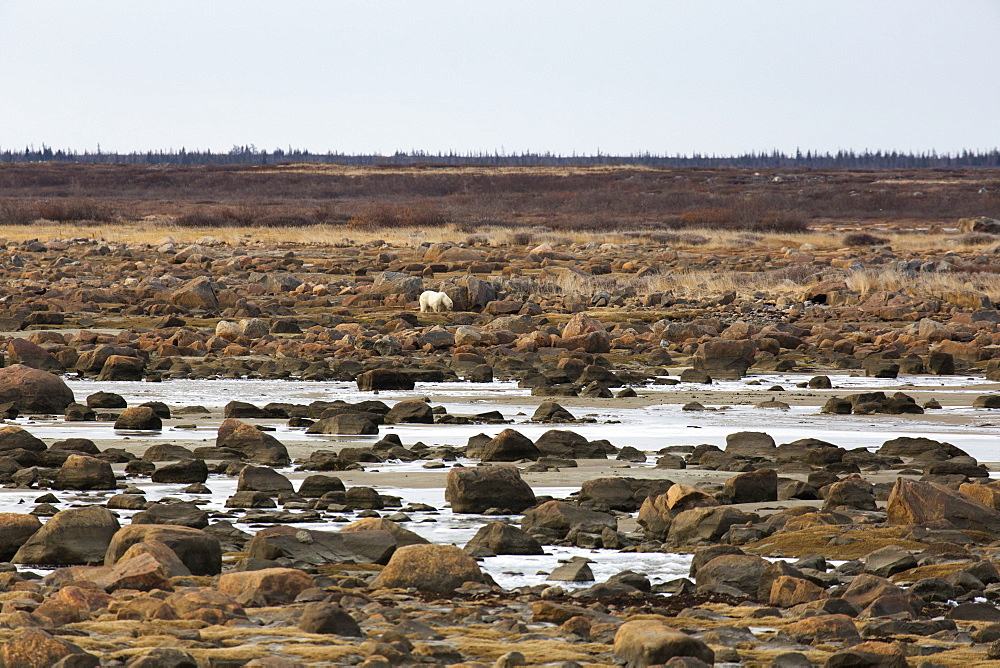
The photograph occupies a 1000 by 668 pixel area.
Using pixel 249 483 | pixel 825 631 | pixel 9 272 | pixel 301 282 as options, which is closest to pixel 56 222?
pixel 9 272

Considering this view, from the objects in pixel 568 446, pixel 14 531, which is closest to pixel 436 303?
pixel 568 446

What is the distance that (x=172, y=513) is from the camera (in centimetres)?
683

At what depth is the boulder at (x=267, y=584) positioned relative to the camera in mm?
5422

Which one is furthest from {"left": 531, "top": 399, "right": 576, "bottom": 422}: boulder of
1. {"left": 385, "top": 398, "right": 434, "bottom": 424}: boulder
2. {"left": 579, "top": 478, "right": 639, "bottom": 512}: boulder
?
{"left": 579, "top": 478, "right": 639, "bottom": 512}: boulder

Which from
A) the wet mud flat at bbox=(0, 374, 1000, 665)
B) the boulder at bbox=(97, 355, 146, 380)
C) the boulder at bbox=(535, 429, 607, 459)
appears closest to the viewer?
the wet mud flat at bbox=(0, 374, 1000, 665)

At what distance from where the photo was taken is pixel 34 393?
1149 cm

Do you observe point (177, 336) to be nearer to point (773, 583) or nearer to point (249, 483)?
point (249, 483)

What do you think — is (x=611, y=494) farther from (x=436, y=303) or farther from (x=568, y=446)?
(x=436, y=303)

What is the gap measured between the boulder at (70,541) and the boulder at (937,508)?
158 inches

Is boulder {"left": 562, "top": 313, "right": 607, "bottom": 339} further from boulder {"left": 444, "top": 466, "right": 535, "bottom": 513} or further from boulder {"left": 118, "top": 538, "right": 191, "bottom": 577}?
boulder {"left": 118, "top": 538, "right": 191, "bottom": 577}

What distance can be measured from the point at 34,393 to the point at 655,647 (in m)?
8.40

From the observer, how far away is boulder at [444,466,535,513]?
757cm

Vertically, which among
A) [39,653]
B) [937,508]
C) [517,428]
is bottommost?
[517,428]

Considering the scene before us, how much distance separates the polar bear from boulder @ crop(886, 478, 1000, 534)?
1592cm
